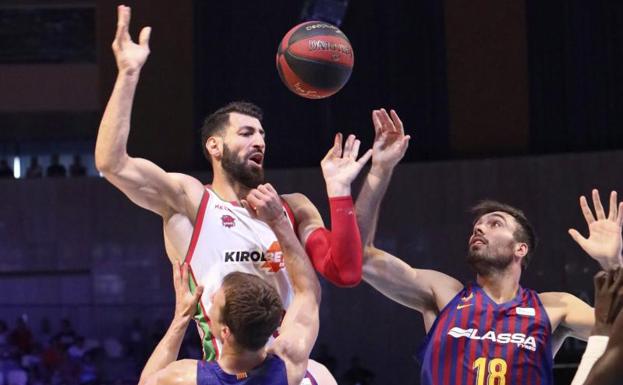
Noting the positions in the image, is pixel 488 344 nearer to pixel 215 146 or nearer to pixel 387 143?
pixel 387 143

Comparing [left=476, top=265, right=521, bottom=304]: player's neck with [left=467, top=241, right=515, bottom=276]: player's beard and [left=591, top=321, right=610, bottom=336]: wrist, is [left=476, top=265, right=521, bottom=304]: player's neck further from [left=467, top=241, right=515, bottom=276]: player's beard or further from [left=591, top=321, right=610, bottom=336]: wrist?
[left=591, top=321, right=610, bottom=336]: wrist

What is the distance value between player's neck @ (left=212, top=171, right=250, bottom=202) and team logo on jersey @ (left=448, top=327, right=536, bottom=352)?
1.33 meters

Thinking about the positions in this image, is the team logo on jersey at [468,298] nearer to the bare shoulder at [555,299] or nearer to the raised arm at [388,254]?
the raised arm at [388,254]

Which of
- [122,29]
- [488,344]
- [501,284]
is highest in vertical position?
[122,29]

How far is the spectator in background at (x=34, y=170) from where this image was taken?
46.8 feet

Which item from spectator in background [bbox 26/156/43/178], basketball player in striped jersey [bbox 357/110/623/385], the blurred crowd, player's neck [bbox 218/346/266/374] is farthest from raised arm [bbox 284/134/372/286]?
spectator in background [bbox 26/156/43/178]

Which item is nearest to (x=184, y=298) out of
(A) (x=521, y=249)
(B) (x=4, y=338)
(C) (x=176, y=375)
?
(C) (x=176, y=375)

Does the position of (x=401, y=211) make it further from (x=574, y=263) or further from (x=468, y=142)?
(x=574, y=263)

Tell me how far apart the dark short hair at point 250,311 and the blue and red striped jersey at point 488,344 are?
1.85m

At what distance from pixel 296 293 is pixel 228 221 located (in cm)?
63

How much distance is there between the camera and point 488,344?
5.03m

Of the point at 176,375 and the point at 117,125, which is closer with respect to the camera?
the point at 176,375

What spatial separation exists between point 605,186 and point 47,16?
8522 millimetres

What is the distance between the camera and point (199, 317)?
4410mm
